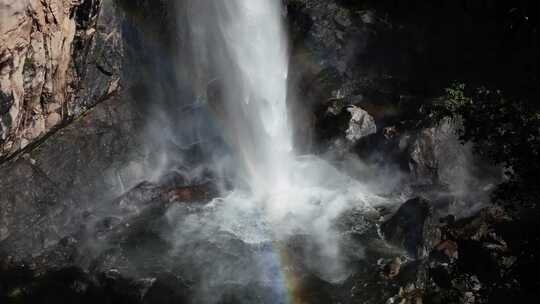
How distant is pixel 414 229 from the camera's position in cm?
1514

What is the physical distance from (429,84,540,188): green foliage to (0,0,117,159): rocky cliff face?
12812mm

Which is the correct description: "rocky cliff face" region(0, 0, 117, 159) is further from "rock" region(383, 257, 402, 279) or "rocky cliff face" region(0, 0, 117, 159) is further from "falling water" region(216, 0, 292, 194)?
"rock" region(383, 257, 402, 279)

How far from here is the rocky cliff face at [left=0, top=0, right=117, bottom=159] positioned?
513 inches

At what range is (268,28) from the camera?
23.4 meters

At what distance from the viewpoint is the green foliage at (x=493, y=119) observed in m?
14.7

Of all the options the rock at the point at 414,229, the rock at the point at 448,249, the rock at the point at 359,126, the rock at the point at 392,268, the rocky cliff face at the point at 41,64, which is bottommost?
the rock at the point at 392,268

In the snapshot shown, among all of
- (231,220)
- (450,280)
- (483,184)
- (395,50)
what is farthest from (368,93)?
(450,280)

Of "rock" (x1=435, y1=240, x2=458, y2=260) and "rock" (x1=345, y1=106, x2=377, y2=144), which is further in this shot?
"rock" (x1=345, y1=106, x2=377, y2=144)

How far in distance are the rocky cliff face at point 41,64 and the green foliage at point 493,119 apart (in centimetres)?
1281

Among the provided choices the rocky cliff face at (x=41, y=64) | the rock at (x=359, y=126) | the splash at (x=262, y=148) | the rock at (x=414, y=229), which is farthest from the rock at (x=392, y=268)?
the rocky cliff face at (x=41, y=64)

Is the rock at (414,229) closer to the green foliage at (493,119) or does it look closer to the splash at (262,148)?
the splash at (262,148)

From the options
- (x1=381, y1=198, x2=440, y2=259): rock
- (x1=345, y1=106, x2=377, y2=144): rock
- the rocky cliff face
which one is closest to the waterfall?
(x1=345, y1=106, x2=377, y2=144): rock

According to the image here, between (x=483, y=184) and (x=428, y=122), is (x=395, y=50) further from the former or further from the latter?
(x=483, y=184)

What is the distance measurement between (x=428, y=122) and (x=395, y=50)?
5.45m
